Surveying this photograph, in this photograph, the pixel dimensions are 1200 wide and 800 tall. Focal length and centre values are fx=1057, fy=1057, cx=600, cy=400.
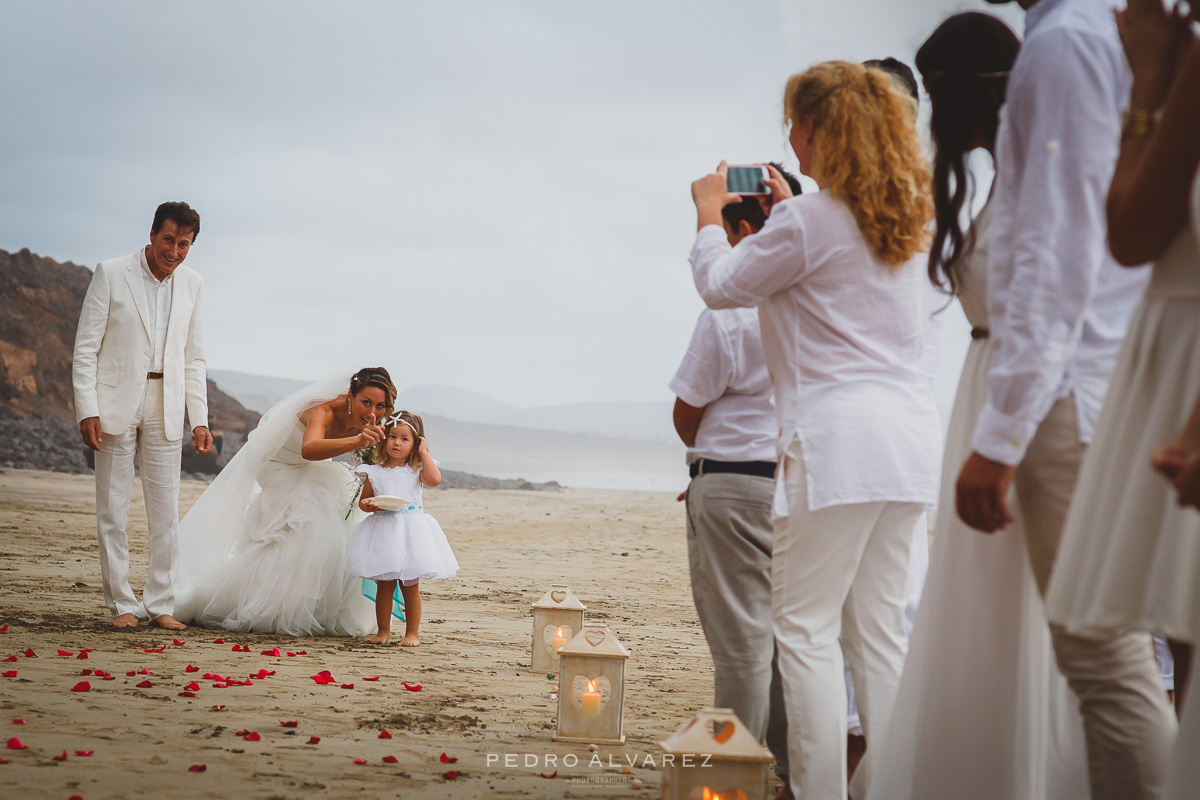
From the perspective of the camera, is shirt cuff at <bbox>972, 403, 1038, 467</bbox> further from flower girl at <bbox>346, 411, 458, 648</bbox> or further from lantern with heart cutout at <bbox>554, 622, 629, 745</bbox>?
flower girl at <bbox>346, 411, 458, 648</bbox>

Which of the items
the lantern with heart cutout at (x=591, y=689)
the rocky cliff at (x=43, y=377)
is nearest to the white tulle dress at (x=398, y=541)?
the lantern with heart cutout at (x=591, y=689)

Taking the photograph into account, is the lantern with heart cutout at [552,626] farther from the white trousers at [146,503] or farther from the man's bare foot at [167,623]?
the white trousers at [146,503]

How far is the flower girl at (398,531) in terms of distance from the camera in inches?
220

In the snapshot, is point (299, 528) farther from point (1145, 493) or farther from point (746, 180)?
point (1145, 493)

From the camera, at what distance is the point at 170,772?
2980 millimetres

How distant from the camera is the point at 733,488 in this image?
3.10m

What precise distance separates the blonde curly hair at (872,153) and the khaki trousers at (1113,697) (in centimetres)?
81

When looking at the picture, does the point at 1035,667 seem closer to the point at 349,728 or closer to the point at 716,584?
the point at 716,584

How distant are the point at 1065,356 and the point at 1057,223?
0.24m

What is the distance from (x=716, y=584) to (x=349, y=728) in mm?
1488

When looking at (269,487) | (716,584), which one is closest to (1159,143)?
(716,584)

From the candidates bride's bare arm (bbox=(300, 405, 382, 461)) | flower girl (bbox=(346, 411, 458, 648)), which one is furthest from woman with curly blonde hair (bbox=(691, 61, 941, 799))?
bride's bare arm (bbox=(300, 405, 382, 461))

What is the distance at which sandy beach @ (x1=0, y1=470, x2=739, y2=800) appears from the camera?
9.87ft

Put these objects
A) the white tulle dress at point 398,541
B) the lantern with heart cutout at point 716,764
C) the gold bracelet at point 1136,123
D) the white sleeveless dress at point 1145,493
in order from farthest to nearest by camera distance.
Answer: the white tulle dress at point 398,541, the lantern with heart cutout at point 716,764, the gold bracelet at point 1136,123, the white sleeveless dress at point 1145,493
